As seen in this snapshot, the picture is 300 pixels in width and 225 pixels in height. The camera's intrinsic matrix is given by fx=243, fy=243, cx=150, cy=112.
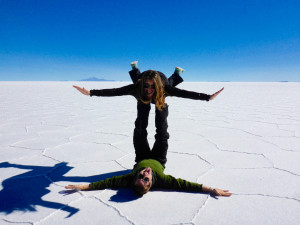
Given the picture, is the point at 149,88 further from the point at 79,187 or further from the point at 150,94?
the point at 79,187

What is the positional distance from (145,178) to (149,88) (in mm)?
648

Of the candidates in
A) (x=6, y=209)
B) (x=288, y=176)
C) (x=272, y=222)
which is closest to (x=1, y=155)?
(x=6, y=209)

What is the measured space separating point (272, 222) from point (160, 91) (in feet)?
3.43

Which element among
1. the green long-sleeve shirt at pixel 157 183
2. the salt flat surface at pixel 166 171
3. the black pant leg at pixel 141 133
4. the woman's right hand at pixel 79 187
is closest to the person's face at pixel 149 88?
the black pant leg at pixel 141 133

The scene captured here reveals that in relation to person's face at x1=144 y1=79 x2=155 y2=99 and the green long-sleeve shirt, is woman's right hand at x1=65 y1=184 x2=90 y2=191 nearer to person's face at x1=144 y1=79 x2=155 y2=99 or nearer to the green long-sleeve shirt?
the green long-sleeve shirt

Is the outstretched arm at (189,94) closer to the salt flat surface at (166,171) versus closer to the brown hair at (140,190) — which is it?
the salt flat surface at (166,171)

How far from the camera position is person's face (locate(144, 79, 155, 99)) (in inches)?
69.9

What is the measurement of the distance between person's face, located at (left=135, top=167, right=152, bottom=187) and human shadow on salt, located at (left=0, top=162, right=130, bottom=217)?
0.37m

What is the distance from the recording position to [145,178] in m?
1.52

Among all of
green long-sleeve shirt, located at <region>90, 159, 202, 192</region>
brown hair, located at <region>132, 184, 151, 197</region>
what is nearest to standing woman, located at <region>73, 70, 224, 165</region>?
green long-sleeve shirt, located at <region>90, 159, 202, 192</region>

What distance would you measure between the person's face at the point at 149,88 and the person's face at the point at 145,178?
0.54 metres

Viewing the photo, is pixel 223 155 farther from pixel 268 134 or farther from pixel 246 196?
pixel 268 134

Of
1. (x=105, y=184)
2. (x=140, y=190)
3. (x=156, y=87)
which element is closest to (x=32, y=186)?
(x=105, y=184)

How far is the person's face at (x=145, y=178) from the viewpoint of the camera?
1482mm
